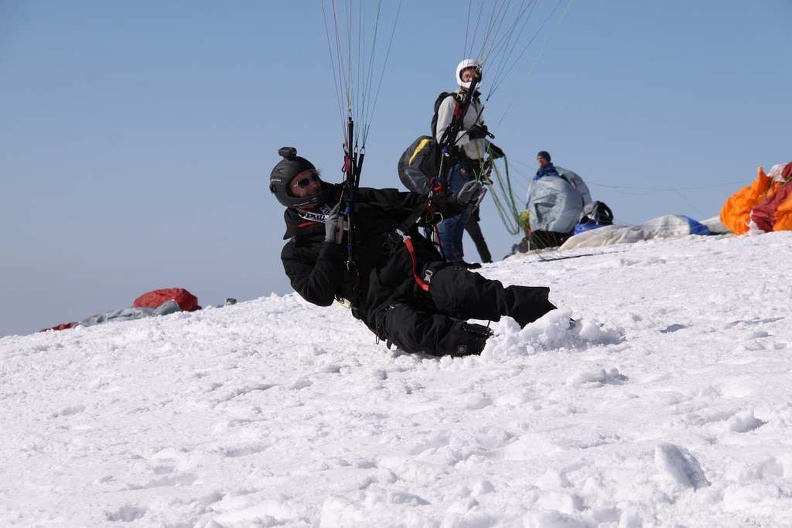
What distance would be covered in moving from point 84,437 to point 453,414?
1753 millimetres

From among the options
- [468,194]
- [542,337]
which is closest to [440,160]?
[468,194]

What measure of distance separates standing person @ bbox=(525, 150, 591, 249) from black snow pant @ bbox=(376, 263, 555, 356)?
23.0 ft

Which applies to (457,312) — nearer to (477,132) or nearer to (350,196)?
(350,196)

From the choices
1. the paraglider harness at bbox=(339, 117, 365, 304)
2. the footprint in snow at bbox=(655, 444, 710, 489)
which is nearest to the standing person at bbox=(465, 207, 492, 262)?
the paraglider harness at bbox=(339, 117, 365, 304)

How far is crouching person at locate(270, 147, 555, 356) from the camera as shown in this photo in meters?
4.41

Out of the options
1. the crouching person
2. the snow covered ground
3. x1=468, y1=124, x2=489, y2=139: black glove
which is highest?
x1=468, y1=124, x2=489, y2=139: black glove

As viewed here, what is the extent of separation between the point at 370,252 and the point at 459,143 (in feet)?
11.7

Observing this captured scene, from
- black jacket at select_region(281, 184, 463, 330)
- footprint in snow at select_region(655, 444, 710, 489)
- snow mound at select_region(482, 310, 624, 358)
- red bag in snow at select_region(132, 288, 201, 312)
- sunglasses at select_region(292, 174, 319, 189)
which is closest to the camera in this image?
footprint in snow at select_region(655, 444, 710, 489)

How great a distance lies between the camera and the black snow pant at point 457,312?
428cm

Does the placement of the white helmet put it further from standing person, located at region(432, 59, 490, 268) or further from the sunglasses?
the sunglasses

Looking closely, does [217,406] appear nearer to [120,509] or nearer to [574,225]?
[120,509]

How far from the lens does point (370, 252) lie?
478 cm

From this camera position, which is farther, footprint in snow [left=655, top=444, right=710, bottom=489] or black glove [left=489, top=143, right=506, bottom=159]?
black glove [left=489, top=143, right=506, bottom=159]

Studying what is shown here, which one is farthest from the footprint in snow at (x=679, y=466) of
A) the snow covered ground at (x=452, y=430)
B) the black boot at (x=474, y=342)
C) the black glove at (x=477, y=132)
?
the black glove at (x=477, y=132)
